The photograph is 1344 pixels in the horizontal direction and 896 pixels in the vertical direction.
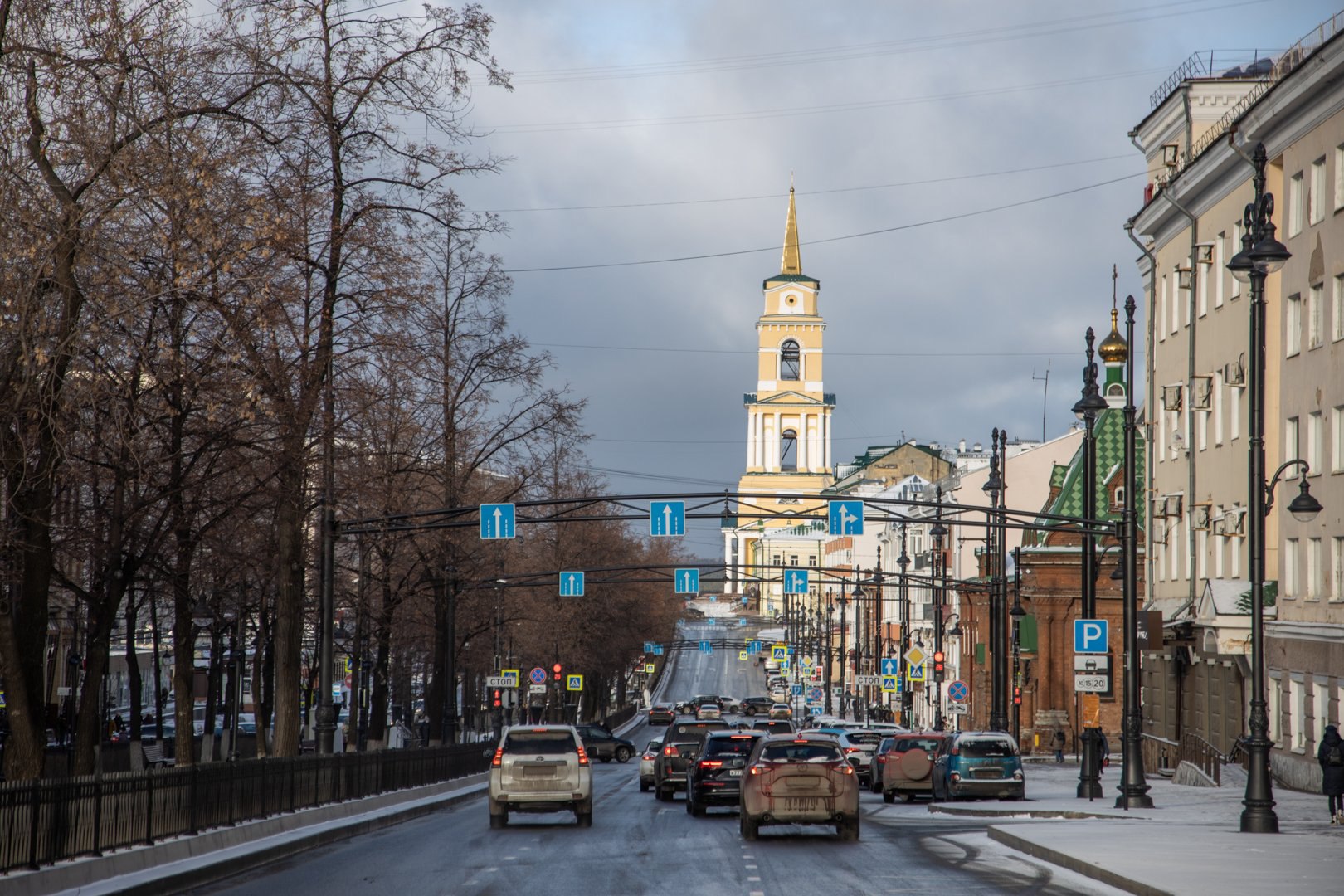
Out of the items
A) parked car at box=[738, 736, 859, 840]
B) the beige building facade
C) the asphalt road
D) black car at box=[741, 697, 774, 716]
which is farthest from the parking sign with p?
black car at box=[741, 697, 774, 716]

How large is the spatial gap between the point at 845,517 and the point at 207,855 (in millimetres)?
24276

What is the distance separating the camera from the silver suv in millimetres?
30469

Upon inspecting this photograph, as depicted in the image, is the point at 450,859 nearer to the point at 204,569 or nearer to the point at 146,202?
the point at 146,202

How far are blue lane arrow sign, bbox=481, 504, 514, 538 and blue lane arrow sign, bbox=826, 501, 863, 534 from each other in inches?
312

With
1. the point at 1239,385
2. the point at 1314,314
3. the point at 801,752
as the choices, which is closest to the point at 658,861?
the point at 801,752

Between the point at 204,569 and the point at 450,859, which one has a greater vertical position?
the point at 204,569

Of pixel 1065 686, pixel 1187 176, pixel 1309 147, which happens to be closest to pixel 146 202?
pixel 1309 147

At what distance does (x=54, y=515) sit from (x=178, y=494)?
1.85 metres

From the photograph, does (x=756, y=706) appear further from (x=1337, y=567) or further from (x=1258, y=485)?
(x=1258, y=485)

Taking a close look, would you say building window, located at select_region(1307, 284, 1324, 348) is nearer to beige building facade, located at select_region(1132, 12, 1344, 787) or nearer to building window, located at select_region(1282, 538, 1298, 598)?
beige building facade, located at select_region(1132, 12, 1344, 787)

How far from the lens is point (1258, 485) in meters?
25.0

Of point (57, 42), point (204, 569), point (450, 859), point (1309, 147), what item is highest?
point (1309, 147)

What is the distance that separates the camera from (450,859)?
2295 centimetres

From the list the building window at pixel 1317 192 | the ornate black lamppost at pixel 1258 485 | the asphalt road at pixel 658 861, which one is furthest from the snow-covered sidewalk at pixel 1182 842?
the building window at pixel 1317 192
